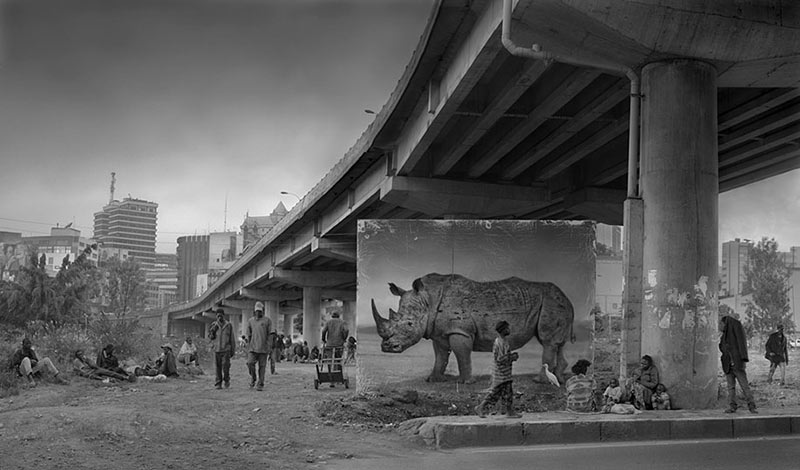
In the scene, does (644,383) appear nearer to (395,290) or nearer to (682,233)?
(682,233)

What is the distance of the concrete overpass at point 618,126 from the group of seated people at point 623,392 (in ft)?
0.97

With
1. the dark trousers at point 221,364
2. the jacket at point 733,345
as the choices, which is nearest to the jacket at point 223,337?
the dark trousers at point 221,364

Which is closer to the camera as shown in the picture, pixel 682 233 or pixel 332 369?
pixel 682 233

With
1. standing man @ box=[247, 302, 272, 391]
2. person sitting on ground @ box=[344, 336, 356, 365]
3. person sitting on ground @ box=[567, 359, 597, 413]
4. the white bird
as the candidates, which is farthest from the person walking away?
person sitting on ground @ box=[344, 336, 356, 365]

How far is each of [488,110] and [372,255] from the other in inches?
233

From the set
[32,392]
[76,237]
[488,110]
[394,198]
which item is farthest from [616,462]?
[76,237]

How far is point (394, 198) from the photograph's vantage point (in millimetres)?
26609

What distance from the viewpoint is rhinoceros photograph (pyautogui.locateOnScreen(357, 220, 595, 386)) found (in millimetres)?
15055

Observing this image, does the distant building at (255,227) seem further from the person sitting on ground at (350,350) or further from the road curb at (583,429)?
the road curb at (583,429)

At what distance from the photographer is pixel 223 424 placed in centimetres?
1248

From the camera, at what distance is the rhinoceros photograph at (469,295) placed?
15.1 meters

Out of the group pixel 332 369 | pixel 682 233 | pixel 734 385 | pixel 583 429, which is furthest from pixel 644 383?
pixel 332 369

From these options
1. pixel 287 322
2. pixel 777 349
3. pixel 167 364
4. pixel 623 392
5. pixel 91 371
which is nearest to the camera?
pixel 623 392

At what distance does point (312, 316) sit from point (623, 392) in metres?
44.2
